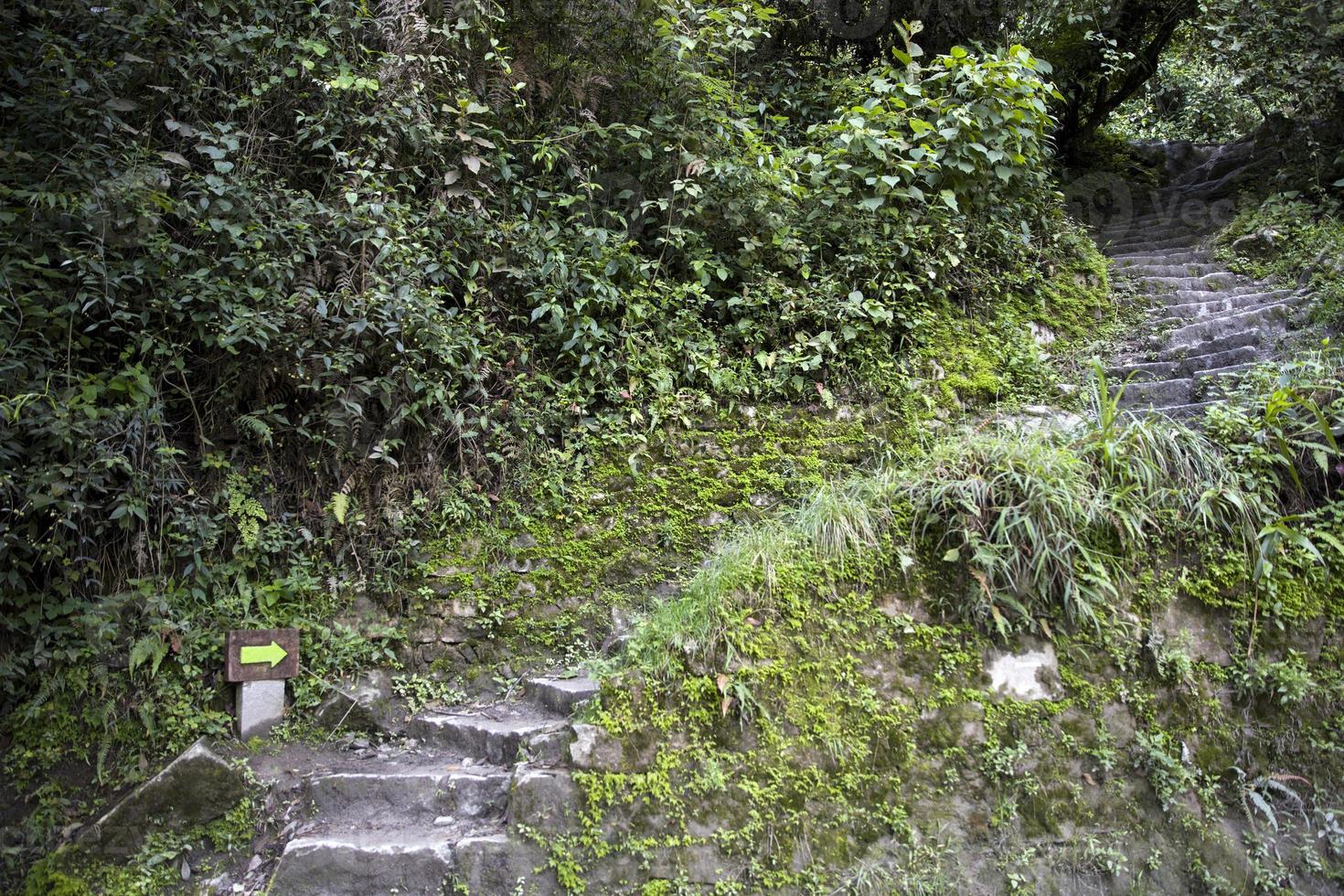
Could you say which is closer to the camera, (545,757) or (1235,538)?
(545,757)

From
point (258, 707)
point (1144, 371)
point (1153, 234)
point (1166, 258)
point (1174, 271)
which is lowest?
point (258, 707)

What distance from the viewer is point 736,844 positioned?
120 inches

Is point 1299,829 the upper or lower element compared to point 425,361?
lower

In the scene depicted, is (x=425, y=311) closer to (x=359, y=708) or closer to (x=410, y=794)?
(x=359, y=708)

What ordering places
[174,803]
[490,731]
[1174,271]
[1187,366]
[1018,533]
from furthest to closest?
[1174,271], [1187,366], [490,731], [1018,533], [174,803]

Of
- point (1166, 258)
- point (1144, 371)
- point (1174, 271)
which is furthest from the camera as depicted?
point (1166, 258)

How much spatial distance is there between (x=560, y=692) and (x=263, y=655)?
152cm

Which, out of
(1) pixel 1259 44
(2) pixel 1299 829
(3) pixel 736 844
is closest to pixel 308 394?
(3) pixel 736 844

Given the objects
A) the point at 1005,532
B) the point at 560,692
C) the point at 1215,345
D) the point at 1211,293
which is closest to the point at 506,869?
the point at 560,692

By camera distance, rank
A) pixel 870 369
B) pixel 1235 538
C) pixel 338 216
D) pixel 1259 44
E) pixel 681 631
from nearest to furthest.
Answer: pixel 681 631, pixel 1235 538, pixel 338 216, pixel 870 369, pixel 1259 44

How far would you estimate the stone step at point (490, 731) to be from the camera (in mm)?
3480

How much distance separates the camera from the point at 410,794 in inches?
133

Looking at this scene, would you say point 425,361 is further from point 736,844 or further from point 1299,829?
point 1299,829

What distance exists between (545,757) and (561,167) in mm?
3960
